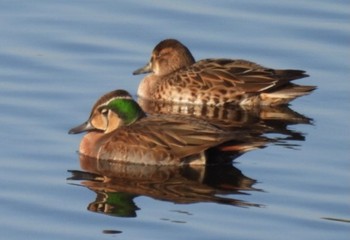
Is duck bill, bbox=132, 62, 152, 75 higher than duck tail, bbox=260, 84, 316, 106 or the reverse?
higher

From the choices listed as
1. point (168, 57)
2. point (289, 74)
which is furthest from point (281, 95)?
point (168, 57)

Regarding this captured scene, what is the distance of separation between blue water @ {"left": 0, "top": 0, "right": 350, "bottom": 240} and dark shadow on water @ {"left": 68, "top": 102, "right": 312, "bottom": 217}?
0.18ft

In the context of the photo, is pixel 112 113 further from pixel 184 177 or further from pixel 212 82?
pixel 212 82

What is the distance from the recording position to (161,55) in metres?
19.1

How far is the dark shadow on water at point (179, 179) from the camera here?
45.4 ft

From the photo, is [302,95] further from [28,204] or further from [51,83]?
[28,204]

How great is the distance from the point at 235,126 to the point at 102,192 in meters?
3.41

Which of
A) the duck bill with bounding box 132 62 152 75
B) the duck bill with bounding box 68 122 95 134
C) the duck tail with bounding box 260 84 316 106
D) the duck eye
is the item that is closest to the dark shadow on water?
the duck bill with bounding box 68 122 95 134

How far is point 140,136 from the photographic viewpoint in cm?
1535

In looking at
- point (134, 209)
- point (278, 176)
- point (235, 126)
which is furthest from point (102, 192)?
point (235, 126)

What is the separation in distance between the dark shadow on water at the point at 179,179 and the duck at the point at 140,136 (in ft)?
0.28

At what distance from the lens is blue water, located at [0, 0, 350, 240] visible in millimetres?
13078

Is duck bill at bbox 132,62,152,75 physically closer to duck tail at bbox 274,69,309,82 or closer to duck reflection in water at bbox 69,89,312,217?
duck tail at bbox 274,69,309,82

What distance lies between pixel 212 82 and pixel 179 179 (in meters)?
4.30
